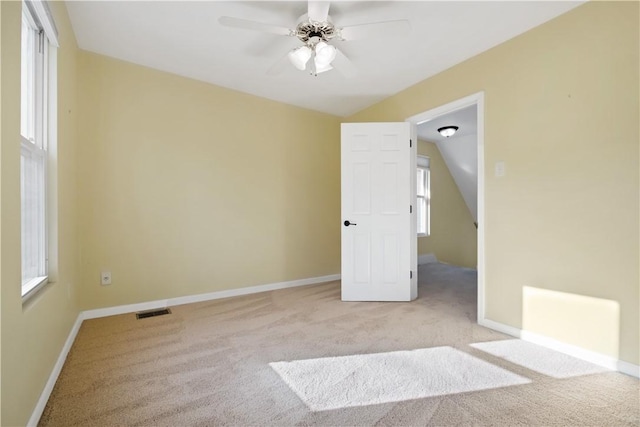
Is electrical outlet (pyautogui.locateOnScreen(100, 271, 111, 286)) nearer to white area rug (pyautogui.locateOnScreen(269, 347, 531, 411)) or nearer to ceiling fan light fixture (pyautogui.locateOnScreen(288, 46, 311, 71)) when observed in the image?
white area rug (pyautogui.locateOnScreen(269, 347, 531, 411))

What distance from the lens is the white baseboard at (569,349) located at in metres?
1.80

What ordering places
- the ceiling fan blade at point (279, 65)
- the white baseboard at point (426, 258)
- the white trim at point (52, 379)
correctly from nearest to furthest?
the white trim at point (52, 379) → the ceiling fan blade at point (279, 65) → the white baseboard at point (426, 258)

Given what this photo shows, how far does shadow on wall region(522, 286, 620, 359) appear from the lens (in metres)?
1.87

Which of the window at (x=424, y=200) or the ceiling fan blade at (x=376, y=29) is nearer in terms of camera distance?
the ceiling fan blade at (x=376, y=29)

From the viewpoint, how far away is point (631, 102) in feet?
5.86

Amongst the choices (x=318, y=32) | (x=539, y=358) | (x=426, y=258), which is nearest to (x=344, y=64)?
(x=318, y=32)

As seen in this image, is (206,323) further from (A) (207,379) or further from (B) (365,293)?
(B) (365,293)

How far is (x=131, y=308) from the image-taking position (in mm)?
2869

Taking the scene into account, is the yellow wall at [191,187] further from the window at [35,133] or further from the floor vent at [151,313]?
the window at [35,133]

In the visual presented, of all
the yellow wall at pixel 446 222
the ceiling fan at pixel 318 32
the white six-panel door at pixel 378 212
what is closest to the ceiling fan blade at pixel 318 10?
the ceiling fan at pixel 318 32

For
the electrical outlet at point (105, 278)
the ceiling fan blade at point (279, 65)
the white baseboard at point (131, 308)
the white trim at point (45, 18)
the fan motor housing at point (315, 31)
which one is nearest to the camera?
the white baseboard at point (131, 308)

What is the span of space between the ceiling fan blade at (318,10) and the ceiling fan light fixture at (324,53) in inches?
8.5

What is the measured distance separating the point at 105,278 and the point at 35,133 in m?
1.52

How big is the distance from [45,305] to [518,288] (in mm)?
3280
